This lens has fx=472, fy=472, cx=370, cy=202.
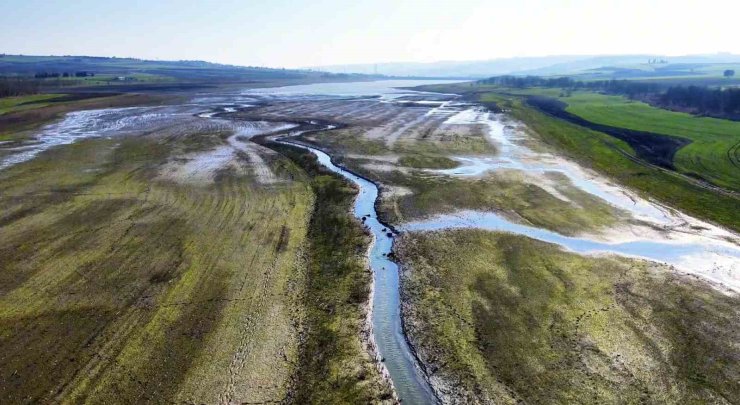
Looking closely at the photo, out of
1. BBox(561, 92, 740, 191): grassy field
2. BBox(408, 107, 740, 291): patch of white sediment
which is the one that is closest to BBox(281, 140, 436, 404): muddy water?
BBox(408, 107, 740, 291): patch of white sediment

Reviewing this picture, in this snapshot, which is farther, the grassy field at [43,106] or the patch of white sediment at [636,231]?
the grassy field at [43,106]

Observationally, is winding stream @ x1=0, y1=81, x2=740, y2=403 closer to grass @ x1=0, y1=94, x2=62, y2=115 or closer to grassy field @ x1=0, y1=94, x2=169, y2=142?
grassy field @ x1=0, y1=94, x2=169, y2=142

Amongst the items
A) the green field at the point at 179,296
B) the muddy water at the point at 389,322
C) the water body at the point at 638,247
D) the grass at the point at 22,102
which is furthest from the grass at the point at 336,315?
the grass at the point at 22,102

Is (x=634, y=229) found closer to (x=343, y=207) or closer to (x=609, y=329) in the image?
(x=609, y=329)

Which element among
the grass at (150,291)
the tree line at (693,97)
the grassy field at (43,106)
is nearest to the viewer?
the grass at (150,291)

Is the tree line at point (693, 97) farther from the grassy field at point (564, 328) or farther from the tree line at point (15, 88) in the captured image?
the tree line at point (15, 88)
